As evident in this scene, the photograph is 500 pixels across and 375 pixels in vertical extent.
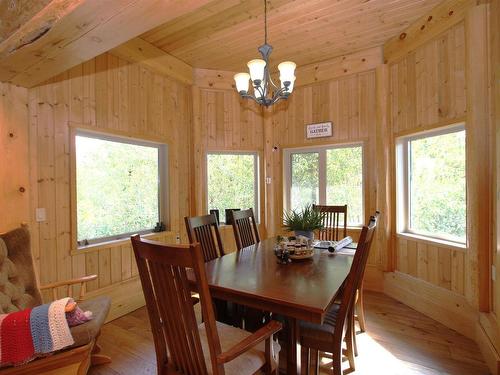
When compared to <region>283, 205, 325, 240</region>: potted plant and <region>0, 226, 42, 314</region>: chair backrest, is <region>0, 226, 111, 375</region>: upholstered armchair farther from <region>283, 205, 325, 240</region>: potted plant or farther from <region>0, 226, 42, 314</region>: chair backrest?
<region>283, 205, 325, 240</region>: potted plant

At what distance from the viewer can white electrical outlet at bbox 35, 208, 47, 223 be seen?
7.63ft

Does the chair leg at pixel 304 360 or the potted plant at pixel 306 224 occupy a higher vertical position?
the potted plant at pixel 306 224

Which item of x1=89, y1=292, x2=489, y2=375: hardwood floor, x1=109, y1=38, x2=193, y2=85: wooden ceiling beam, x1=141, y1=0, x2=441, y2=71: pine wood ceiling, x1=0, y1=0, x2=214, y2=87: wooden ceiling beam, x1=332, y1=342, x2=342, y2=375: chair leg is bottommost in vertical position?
x1=89, y1=292, x2=489, y2=375: hardwood floor

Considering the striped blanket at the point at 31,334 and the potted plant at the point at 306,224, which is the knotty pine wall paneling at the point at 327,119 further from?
the striped blanket at the point at 31,334

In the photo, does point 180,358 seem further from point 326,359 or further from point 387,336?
point 387,336

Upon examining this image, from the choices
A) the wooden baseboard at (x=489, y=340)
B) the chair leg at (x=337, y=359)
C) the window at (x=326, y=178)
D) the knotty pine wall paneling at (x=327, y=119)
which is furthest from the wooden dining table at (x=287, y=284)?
the knotty pine wall paneling at (x=327, y=119)

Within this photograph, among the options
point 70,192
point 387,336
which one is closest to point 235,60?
point 70,192

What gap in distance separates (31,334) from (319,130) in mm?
3497

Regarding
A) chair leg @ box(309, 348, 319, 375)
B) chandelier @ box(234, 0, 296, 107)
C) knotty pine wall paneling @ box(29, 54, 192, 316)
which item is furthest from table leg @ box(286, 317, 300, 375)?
knotty pine wall paneling @ box(29, 54, 192, 316)

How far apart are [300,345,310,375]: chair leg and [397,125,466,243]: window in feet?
6.62

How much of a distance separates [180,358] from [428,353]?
2.02 m

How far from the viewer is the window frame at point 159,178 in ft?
8.44

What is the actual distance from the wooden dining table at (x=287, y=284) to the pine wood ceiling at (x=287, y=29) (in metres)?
2.31

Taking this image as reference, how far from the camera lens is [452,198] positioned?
2.76 metres
